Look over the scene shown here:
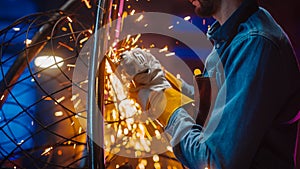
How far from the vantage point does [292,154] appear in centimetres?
80

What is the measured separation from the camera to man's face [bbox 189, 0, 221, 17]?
0.89 m

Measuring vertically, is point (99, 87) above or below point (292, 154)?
above

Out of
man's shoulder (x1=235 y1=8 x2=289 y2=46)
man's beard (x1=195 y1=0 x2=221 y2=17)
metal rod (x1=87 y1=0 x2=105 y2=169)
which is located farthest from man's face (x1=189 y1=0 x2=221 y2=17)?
metal rod (x1=87 y1=0 x2=105 y2=169)

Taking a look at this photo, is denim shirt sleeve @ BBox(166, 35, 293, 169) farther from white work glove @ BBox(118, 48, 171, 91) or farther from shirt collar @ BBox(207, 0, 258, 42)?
white work glove @ BBox(118, 48, 171, 91)

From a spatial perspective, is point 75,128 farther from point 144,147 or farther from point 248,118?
point 248,118

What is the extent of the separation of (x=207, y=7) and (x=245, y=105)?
0.28 metres

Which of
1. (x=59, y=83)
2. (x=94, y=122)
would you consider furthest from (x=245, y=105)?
(x=59, y=83)

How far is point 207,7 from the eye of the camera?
0.89 m

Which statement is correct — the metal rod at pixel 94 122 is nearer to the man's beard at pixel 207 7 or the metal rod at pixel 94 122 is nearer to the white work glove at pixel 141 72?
the white work glove at pixel 141 72

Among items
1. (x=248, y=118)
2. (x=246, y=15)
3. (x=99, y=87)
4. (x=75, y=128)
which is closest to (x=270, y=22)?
(x=246, y=15)

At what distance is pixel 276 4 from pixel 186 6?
0.49 m

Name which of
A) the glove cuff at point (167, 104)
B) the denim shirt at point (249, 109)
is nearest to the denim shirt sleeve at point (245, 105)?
the denim shirt at point (249, 109)

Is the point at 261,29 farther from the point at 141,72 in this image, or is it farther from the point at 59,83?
the point at 59,83

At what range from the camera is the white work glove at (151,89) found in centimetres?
86
